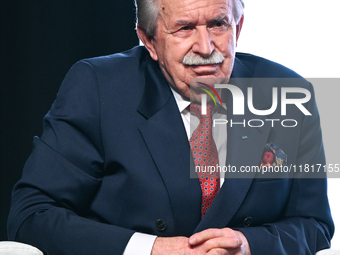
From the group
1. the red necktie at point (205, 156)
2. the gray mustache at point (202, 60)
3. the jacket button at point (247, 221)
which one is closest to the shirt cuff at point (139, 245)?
the red necktie at point (205, 156)

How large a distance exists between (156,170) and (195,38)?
467 mm

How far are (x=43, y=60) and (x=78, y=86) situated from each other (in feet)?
3.19

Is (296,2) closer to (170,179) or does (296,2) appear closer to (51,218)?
(170,179)

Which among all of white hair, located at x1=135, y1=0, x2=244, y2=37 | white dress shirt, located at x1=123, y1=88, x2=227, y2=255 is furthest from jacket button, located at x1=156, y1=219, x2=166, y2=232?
white hair, located at x1=135, y1=0, x2=244, y2=37

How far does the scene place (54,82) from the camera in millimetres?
2521

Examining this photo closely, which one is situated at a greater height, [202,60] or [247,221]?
[202,60]

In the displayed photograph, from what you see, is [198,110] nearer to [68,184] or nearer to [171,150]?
[171,150]

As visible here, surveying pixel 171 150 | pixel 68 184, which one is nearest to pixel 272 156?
pixel 171 150

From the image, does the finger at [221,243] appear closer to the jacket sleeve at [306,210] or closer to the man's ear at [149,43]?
the jacket sleeve at [306,210]

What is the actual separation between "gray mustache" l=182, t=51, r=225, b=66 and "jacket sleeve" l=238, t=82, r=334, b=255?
17.6 inches

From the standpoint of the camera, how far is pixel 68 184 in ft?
4.90

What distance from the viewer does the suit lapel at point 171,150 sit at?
151cm

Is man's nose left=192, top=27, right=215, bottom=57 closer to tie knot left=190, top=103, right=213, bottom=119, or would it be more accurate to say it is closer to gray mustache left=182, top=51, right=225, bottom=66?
gray mustache left=182, top=51, right=225, bottom=66

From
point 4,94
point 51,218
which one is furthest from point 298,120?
point 4,94
